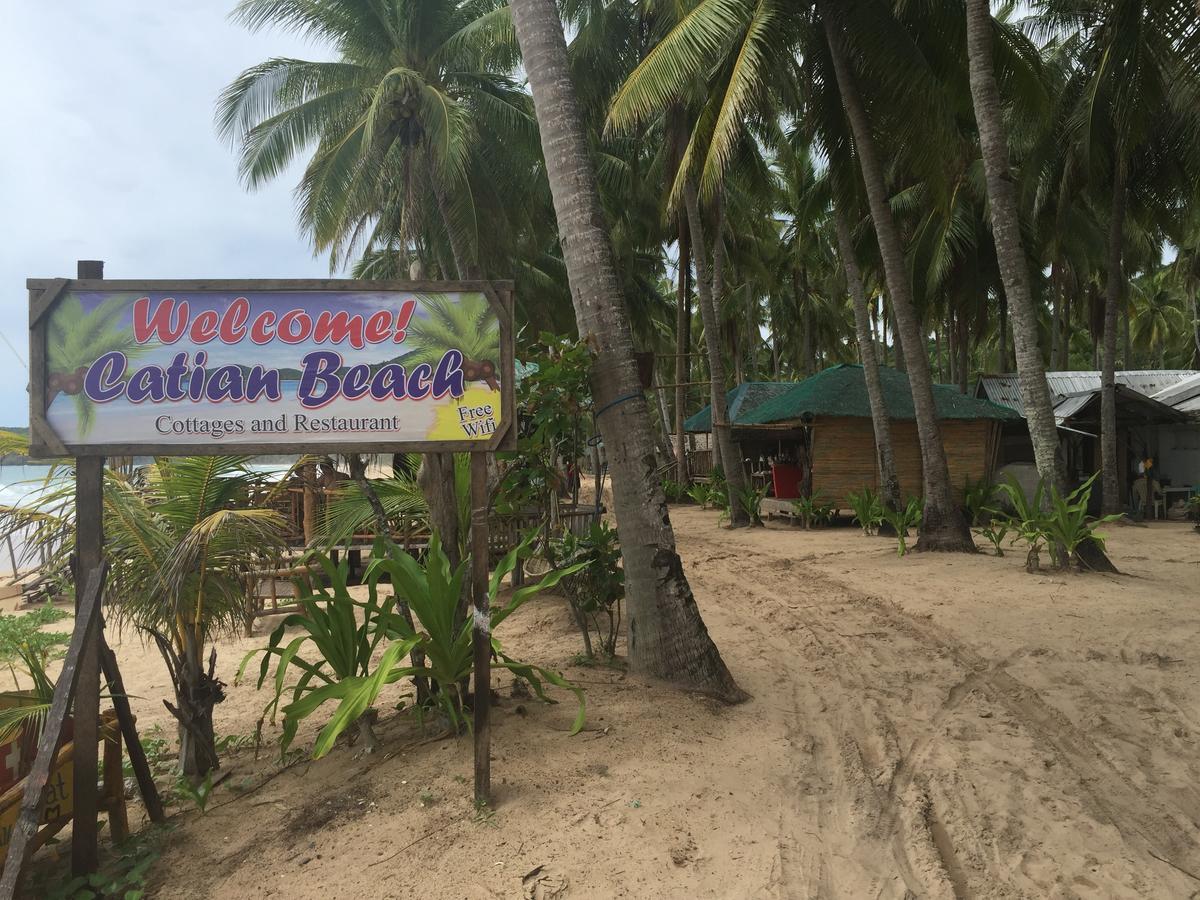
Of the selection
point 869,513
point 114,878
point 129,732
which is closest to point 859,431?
point 869,513

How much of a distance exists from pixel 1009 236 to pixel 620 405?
6.99 meters

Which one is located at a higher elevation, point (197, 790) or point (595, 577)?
point (595, 577)

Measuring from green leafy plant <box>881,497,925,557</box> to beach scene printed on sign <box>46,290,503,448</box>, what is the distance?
8.41m

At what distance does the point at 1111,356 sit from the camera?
15.8 metres

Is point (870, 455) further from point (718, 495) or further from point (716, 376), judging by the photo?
point (718, 495)

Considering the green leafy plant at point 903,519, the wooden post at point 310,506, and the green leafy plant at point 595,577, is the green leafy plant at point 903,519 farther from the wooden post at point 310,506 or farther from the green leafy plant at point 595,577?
the wooden post at point 310,506

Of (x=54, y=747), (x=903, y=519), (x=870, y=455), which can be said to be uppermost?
(x=870, y=455)

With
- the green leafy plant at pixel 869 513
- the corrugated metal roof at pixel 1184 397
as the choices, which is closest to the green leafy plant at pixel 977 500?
the green leafy plant at pixel 869 513

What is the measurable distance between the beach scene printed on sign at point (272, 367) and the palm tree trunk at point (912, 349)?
8.72 meters

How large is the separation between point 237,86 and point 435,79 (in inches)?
155

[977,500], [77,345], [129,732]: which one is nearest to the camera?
[77,345]

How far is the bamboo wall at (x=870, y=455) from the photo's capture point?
1591 centimetres

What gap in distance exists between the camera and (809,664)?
5734 mm

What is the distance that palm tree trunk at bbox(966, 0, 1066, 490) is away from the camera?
907 centimetres
